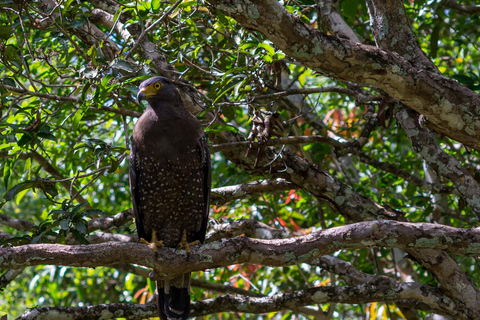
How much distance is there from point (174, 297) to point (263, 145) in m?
1.37

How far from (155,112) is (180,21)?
733 millimetres

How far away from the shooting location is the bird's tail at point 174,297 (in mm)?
4094

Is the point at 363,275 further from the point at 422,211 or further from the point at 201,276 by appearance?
the point at 201,276

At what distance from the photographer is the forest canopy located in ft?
10.5

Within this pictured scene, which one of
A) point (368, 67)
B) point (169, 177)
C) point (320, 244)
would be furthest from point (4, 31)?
point (320, 244)

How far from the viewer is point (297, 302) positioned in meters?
4.32

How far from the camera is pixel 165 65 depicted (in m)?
4.50

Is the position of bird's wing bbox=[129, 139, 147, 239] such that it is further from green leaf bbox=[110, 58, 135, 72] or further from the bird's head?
green leaf bbox=[110, 58, 135, 72]

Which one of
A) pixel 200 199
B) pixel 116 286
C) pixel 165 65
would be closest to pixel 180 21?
pixel 165 65

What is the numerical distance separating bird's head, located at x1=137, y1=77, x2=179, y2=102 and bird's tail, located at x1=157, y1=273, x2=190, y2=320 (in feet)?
4.49

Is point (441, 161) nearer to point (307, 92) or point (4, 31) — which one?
point (307, 92)

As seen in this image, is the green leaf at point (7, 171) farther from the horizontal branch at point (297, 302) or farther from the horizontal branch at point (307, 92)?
the horizontal branch at point (307, 92)

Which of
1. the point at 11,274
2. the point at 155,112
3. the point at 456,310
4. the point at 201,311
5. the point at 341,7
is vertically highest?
the point at 341,7

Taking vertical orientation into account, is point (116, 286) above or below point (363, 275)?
above
